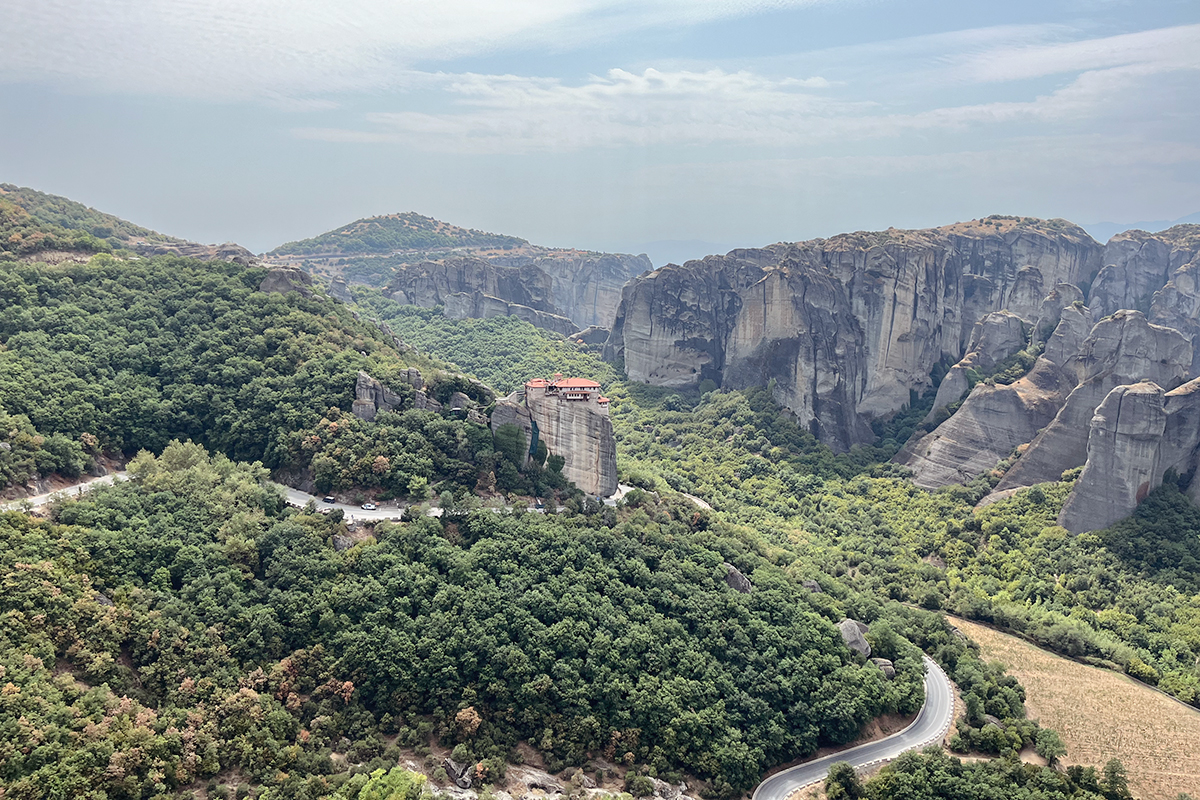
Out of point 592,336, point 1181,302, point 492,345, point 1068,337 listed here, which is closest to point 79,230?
point 492,345

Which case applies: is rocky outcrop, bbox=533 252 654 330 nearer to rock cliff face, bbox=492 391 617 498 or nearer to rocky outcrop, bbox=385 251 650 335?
rocky outcrop, bbox=385 251 650 335

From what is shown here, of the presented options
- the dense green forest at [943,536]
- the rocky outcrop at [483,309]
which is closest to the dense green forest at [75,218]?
the rocky outcrop at [483,309]

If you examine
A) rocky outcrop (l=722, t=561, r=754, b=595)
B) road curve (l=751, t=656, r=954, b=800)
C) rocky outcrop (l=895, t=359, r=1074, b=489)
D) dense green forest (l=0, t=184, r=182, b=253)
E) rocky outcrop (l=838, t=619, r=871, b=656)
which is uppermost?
dense green forest (l=0, t=184, r=182, b=253)

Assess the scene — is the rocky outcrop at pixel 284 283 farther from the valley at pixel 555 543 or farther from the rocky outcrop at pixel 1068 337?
the rocky outcrop at pixel 1068 337

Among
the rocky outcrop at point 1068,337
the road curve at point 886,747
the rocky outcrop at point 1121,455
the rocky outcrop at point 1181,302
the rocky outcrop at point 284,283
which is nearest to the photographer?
the road curve at point 886,747

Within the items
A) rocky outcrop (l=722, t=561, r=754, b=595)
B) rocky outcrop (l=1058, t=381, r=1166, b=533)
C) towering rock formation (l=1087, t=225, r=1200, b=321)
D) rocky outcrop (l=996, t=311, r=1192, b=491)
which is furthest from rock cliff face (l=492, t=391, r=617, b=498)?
towering rock formation (l=1087, t=225, r=1200, b=321)

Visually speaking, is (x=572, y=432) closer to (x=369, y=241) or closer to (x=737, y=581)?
(x=737, y=581)

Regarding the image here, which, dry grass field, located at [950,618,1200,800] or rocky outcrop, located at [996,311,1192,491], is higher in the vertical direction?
rocky outcrop, located at [996,311,1192,491]
